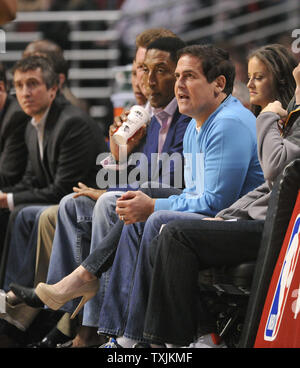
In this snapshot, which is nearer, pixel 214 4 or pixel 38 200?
pixel 38 200

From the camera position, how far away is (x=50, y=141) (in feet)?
16.1

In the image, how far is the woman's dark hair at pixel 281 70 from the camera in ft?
11.1

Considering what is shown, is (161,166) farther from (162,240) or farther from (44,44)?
(44,44)

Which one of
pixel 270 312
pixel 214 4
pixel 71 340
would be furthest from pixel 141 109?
pixel 214 4

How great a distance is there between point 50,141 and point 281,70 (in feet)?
6.19

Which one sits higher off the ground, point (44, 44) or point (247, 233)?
point (44, 44)

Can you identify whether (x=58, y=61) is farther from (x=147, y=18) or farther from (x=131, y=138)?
(x=147, y=18)

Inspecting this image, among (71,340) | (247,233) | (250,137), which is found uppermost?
(250,137)

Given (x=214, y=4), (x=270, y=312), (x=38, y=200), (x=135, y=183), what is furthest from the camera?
(x=214, y=4)

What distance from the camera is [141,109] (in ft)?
13.6

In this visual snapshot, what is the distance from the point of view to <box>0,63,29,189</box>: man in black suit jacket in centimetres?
529

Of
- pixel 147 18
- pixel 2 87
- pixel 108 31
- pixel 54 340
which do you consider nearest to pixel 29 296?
pixel 54 340

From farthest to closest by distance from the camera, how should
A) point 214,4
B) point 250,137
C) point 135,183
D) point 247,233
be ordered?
point 214,4 < point 135,183 < point 250,137 < point 247,233

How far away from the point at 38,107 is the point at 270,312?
8.77ft
